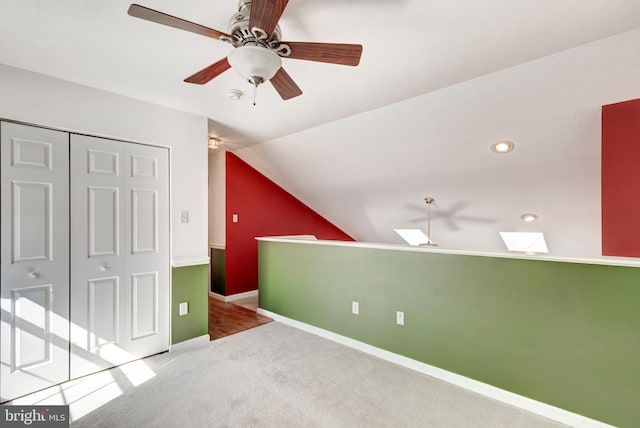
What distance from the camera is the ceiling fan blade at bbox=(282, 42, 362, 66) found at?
137cm

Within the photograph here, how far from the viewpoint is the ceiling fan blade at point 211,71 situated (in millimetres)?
1561

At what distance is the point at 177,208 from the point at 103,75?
48.9 inches

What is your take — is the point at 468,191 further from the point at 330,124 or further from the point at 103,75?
the point at 103,75

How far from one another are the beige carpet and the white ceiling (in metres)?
2.15

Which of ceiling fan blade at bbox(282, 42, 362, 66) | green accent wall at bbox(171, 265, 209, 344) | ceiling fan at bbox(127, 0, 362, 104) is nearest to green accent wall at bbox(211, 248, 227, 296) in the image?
green accent wall at bbox(171, 265, 209, 344)

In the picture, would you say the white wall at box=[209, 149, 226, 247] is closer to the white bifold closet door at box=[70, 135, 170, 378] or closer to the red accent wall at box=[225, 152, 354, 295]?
the red accent wall at box=[225, 152, 354, 295]

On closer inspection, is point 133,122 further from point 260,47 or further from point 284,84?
point 260,47

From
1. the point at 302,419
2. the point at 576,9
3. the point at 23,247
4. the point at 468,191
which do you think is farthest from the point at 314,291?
the point at 576,9

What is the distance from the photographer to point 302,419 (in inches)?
76.3

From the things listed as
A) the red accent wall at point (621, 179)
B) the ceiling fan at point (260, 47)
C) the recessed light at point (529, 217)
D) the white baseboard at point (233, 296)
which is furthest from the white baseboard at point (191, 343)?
the recessed light at point (529, 217)

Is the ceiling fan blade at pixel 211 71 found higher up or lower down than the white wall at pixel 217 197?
higher up

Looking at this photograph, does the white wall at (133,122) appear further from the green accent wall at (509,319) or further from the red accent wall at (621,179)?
the red accent wall at (621,179)

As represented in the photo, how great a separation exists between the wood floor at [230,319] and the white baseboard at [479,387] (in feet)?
3.05

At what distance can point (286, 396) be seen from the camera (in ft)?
7.15
